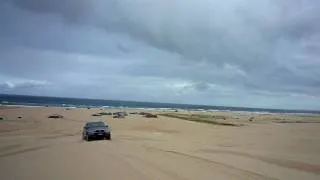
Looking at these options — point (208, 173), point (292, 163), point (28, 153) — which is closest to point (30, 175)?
point (208, 173)

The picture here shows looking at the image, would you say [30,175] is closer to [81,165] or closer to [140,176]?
[81,165]

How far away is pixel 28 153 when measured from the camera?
2512cm

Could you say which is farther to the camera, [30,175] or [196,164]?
[196,164]

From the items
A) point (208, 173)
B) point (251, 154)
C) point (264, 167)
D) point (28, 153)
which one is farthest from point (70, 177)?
point (251, 154)

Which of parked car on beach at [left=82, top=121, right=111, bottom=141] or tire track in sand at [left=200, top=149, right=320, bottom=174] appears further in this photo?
parked car on beach at [left=82, top=121, right=111, bottom=141]

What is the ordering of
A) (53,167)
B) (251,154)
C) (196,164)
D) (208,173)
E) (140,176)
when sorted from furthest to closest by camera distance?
1. (251,154)
2. (196,164)
3. (53,167)
4. (208,173)
5. (140,176)

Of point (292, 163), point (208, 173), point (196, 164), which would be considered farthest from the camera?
point (292, 163)

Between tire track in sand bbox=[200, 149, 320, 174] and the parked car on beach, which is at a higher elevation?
the parked car on beach

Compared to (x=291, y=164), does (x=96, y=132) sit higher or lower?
higher

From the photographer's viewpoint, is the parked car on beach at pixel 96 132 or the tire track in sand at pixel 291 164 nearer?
the tire track in sand at pixel 291 164

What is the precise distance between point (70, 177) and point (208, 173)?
5.39 metres

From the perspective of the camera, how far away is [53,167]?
1828 centimetres

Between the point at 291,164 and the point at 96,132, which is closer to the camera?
the point at 291,164

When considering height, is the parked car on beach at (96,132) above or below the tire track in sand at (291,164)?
above
